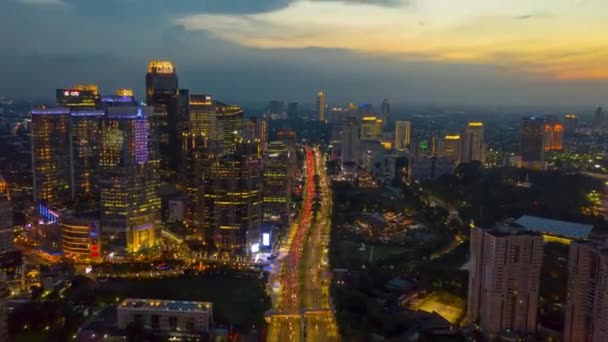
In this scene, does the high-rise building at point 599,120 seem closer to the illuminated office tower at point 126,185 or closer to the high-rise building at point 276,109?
the high-rise building at point 276,109

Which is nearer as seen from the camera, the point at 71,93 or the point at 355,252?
the point at 355,252

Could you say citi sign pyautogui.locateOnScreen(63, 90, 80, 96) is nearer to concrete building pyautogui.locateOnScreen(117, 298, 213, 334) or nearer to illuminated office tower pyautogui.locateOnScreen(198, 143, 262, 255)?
illuminated office tower pyautogui.locateOnScreen(198, 143, 262, 255)

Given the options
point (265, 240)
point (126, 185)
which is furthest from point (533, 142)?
point (126, 185)

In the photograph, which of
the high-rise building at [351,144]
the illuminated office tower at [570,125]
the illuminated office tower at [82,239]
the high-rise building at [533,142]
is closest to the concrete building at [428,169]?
the high-rise building at [351,144]

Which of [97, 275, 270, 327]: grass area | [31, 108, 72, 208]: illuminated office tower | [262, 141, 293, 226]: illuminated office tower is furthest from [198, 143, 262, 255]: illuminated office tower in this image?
[31, 108, 72, 208]: illuminated office tower

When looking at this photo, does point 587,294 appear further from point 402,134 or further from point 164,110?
point 402,134
